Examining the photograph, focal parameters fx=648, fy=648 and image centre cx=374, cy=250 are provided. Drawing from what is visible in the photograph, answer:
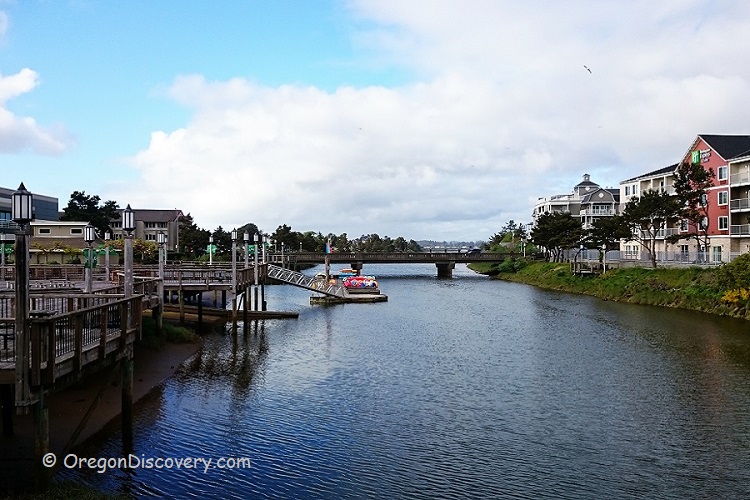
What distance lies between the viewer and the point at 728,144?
64.9 meters

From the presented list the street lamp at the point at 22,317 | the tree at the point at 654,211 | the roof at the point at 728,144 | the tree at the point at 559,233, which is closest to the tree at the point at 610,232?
the tree at the point at 654,211

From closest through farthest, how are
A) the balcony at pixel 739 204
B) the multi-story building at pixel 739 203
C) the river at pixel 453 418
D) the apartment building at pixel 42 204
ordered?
the river at pixel 453 418
the balcony at pixel 739 204
the multi-story building at pixel 739 203
the apartment building at pixel 42 204

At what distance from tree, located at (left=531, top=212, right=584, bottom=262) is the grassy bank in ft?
14.7

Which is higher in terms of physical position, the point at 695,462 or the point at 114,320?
the point at 114,320

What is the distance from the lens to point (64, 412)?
19.0 m

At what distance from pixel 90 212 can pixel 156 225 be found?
16872 mm

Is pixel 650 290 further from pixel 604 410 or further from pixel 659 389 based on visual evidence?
pixel 604 410

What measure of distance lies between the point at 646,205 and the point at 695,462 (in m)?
50.6

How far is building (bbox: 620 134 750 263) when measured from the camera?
195 ft

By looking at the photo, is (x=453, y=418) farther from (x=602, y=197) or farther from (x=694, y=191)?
(x=602, y=197)

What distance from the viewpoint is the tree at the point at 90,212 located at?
9338cm

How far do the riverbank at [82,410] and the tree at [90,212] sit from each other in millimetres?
70300

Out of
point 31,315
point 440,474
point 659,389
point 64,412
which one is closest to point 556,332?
point 659,389

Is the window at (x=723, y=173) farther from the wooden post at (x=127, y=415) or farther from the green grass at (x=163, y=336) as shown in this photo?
the wooden post at (x=127, y=415)
